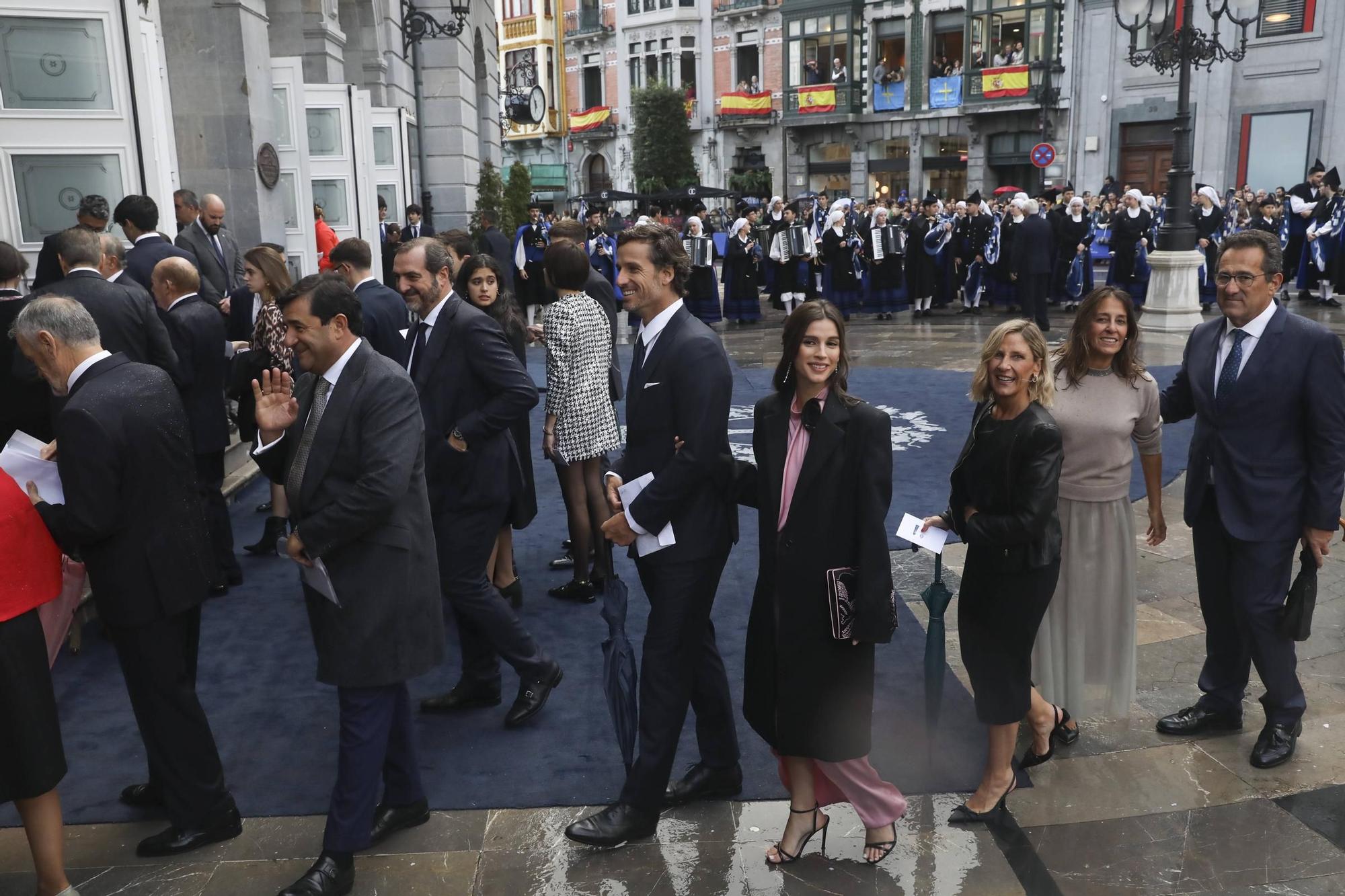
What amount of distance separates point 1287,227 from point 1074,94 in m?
17.0

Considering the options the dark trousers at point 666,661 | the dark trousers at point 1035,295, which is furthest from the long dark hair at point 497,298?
the dark trousers at point 1035,295

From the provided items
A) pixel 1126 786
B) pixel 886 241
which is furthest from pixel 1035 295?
pixel 1126 786

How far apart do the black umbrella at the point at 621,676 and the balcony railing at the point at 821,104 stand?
40360mm

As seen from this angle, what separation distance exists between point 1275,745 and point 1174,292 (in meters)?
11.8

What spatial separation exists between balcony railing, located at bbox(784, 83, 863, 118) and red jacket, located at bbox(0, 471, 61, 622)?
40968 mm

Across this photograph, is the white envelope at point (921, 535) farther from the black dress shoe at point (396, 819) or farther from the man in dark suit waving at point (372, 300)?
the man in dark suit waving at point (372, 300)

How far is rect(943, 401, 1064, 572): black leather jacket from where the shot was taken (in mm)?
3488

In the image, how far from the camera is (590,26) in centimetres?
5178

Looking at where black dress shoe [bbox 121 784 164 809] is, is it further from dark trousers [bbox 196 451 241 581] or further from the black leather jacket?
the black leather jacket

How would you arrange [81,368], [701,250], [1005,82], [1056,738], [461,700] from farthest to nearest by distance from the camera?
[1005,82], [701,250], [461,700], [1056,738], [81,368]

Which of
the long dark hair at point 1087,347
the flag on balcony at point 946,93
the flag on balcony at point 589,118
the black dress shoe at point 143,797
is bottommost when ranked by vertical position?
the black dress shoe at point 143,797

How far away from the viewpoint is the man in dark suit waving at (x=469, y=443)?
4285mm

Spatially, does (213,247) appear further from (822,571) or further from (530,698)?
(822,571)

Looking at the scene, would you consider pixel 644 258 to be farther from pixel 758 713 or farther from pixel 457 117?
pixel 457 117
